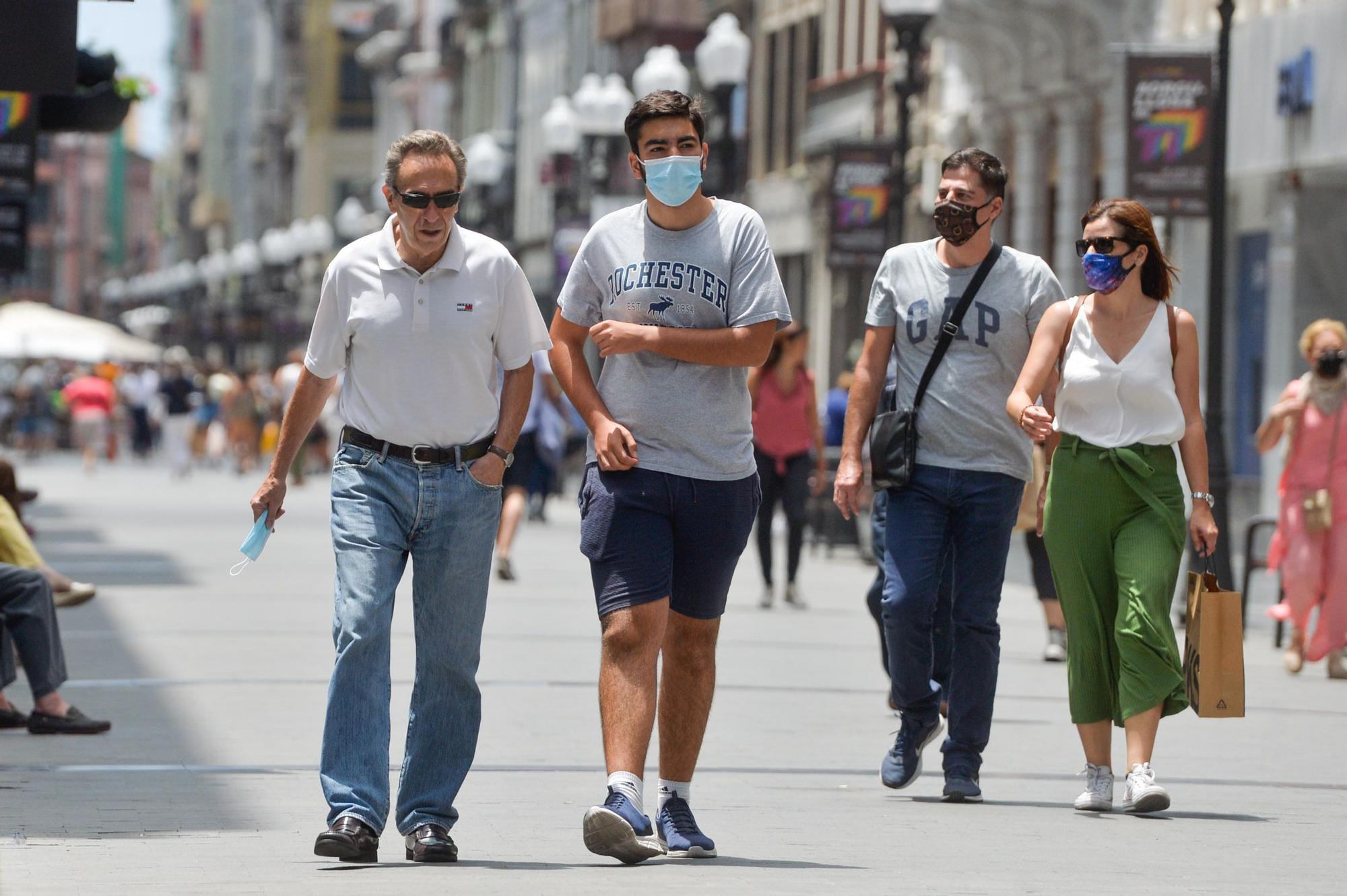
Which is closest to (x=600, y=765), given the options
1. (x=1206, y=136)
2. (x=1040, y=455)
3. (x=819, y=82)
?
(x=1040, y=455)

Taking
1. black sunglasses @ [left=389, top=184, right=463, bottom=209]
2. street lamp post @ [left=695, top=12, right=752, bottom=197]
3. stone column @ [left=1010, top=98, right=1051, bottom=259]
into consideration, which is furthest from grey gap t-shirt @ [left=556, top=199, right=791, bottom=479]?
stone column @ [left=1010, top=98, right=1051, bottom=259]

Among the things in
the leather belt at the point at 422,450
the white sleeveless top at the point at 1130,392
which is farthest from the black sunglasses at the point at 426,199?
the white sleeveless top at the point at 1130,392

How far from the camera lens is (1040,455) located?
402 inches

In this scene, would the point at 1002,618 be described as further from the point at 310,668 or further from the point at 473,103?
the point at 473,103

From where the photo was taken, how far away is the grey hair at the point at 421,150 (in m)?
7.55

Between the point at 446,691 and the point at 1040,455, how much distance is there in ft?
10.6

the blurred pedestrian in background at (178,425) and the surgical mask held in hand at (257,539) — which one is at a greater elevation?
the surgical mask held in hand at (257,539)

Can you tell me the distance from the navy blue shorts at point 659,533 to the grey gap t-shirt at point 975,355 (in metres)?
1.42

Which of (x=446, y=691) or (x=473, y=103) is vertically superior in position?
(x=473, y=103)

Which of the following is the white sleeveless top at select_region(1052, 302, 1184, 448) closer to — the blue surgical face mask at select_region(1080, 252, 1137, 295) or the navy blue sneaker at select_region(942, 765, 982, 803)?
the blue surgical face mask at select_region(1080, 252, 1137, 295)

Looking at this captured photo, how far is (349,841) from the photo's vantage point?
7.32 metres

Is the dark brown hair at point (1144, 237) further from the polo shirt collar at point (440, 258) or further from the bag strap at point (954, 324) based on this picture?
the polo shirt collar at point (440, 258)

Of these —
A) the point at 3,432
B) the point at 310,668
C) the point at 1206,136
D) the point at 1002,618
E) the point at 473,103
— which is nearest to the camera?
the point at 310,668

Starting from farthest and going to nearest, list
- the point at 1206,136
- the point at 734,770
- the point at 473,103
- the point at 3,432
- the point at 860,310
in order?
the point at 473,103 → the point at 3,432 → the point at 860,310 → the point at 1206,136 → the point at 734,770
